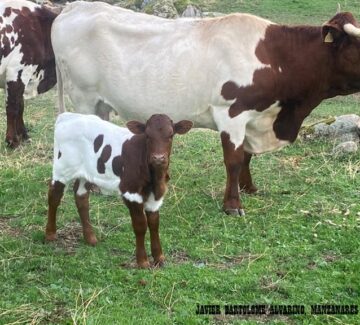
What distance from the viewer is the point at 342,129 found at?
9594 millimetres

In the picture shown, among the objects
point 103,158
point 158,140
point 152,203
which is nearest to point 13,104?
point 103,158

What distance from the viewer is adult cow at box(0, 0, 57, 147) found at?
32.5ft

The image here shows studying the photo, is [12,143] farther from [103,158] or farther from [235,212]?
[103,158]

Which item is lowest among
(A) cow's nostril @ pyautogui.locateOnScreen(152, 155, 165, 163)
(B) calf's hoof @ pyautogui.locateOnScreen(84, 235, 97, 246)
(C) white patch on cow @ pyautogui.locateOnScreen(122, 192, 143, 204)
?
(B) calf's hoof @ pyautogui.locateOnScreen(84, 235, 97, 246)

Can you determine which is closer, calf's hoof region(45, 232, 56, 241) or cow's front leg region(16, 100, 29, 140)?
calf's hoof region(45, 232, 56, 241)

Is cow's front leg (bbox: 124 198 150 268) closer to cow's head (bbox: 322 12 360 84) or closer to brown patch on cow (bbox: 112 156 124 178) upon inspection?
brown patch on cow (bbox: 112 156 124 178)

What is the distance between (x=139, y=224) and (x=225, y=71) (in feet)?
8.00

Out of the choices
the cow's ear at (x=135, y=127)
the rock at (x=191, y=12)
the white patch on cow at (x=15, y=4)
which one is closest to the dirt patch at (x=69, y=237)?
the cow's ear at (x=135, y=127)

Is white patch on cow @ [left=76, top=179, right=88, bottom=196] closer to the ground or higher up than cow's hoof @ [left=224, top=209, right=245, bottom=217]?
higher up

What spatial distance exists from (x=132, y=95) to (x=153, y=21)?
40.1 inches

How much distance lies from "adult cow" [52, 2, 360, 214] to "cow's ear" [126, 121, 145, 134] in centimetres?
192

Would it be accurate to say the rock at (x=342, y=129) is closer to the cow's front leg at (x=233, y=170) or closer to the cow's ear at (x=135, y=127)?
the cow's front leg at (x=233, y=170)

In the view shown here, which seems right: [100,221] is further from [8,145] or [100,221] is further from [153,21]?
[8,145]

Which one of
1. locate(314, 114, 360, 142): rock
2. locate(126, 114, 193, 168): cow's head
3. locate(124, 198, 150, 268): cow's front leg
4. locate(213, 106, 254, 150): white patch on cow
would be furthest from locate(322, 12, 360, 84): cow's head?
locate(124, 198, 150, 268): cow's front leg
